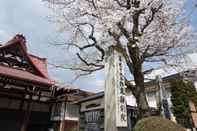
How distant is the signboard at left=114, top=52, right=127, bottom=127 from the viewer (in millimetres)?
7094

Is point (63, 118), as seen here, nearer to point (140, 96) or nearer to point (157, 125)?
point (140, 96)

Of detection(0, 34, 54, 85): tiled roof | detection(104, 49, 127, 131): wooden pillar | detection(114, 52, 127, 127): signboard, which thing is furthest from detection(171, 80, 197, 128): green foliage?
detection(0, 34, 54, 85): tiled roof

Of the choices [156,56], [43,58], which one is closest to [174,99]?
[156,56]

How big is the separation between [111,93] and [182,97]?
502 inches

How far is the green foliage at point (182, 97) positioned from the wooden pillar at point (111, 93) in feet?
37.5

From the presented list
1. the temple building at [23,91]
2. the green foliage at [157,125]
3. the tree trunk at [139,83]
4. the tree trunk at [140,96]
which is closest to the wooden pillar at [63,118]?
the temple building at [23,91]

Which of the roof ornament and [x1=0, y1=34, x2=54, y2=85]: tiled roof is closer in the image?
[x1=0, y1=34, x2=54, y2=85]: tiled roof

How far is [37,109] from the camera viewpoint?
12922mm

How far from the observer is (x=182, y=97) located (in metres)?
18.2

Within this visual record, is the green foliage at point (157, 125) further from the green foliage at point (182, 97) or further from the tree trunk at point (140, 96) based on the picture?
the green foliage at point (182, 97)

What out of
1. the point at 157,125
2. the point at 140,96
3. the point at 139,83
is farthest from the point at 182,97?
the point at 157,125

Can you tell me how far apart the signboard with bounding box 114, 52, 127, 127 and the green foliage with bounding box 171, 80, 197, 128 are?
1126cm

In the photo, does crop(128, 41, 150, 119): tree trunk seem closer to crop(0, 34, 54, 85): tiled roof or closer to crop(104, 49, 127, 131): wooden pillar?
crop(104, 49, 127, 131): wooden pillar

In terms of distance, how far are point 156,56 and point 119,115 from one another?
5.51 metres
